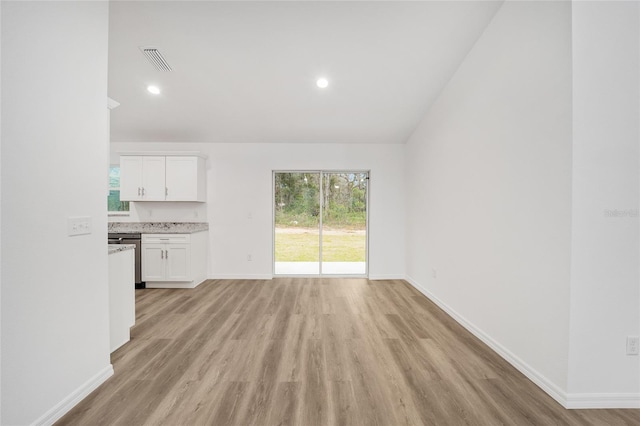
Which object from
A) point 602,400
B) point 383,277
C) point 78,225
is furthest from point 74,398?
point 383,277

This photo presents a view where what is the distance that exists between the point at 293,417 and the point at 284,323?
51.2 inches

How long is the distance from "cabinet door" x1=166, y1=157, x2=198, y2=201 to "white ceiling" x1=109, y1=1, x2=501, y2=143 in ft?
1.70

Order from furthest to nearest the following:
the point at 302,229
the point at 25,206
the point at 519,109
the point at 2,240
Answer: the point at 302,229 < the point at 519,109 < the point at 25,206 < the point at 2,240

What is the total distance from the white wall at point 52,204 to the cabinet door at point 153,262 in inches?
94.0

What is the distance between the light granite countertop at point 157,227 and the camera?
419 cm

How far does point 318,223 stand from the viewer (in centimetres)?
477

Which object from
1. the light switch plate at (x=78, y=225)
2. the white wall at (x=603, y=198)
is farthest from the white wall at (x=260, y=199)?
the white wall at (x=603, y=198)

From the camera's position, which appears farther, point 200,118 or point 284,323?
point 200,118

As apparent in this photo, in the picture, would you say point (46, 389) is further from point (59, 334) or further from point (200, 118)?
point (200, 118)

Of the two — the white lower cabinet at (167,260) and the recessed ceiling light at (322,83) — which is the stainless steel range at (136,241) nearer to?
the white lower cabinet at (167,260)

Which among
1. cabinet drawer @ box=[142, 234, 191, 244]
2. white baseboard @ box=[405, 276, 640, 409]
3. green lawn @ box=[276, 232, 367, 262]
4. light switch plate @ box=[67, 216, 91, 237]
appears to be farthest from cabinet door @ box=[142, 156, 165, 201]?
white baseboard @ box=[405, 276, 640, 409]

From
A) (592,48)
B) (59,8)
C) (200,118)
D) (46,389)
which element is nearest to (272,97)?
(200,118)

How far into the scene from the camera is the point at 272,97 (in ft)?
11.6

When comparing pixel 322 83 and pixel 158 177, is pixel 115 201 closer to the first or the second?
pixel 158 177
